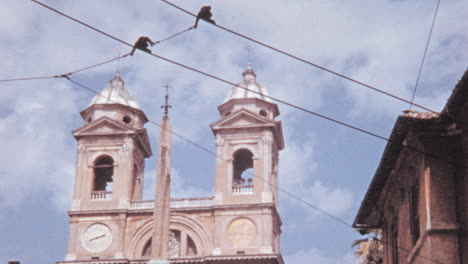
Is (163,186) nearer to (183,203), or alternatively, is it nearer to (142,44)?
(142,44)

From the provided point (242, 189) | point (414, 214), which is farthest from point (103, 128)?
point (414, 214)

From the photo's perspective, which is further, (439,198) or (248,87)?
(248,87)

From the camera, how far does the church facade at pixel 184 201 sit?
152ft

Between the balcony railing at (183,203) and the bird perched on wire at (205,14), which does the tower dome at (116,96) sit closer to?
the balcony railing at (183,203)

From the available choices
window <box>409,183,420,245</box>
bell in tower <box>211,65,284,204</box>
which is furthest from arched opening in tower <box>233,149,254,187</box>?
window <box>409,183,420,245</box>

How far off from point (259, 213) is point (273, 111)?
5560mm

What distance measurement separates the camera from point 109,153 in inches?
1892

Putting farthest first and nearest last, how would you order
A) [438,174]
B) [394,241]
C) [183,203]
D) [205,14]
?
[183,203] < [394,241] < [438,174] < [205,14]

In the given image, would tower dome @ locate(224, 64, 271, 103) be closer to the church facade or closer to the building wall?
the church facade

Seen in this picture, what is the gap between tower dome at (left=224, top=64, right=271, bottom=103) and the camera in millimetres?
48719

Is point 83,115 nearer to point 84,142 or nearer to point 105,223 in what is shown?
point 84,142

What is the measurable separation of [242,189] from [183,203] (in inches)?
111

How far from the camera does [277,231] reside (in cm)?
4884

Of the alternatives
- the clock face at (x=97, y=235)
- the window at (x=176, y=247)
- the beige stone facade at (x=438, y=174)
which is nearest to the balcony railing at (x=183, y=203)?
the window at (x=176, y=247)
